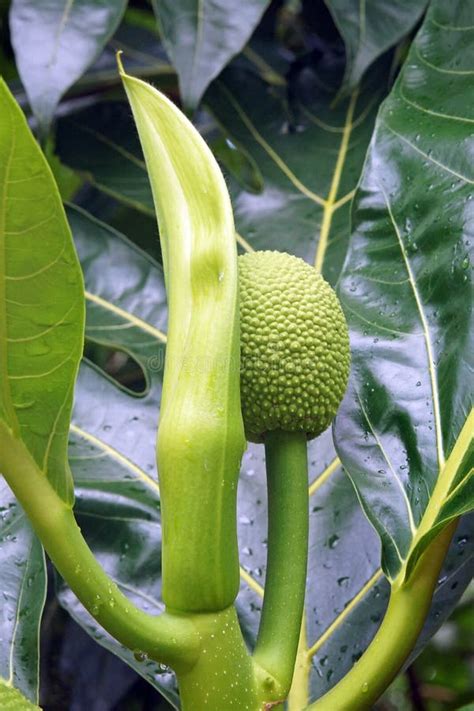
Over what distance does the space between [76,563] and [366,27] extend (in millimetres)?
731

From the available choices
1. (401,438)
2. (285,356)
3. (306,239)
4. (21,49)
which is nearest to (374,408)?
(401,438)

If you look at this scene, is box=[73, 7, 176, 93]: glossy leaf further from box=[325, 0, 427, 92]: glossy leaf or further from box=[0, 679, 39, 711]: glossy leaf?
box=[0, 679, 39, 711]: glossy leaf

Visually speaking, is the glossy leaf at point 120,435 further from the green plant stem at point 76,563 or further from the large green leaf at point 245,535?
the green plant stem at point 76,563

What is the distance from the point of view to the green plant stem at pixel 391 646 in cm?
53

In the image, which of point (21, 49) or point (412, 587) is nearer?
point (412, 587)

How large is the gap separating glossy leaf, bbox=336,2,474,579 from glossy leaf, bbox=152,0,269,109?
21 cm

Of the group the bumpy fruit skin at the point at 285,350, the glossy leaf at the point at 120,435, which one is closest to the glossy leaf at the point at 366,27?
the glossy leaf at the point at 120,435

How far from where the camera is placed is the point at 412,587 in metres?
0.55

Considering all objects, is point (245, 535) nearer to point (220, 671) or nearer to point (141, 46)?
point (220, 671)

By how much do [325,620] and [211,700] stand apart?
0.24 m

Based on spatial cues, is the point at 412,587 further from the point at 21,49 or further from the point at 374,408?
the point at 21,49

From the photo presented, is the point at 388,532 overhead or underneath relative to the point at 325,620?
overhead

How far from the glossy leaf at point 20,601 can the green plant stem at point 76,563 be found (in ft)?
0.53

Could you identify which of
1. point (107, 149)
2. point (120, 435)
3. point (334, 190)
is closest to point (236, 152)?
point (107, 149)
